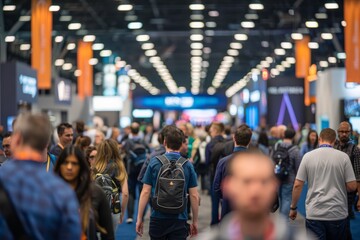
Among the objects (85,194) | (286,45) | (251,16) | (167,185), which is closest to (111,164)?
(167,185)

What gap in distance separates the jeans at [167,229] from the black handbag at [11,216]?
3.62 meters

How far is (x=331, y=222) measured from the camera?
808cm

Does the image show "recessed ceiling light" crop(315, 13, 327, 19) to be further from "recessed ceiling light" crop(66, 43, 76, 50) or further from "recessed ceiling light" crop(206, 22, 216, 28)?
"recessed ceiling light" crop(66, 43, 76, 50)

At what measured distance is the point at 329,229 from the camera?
26.6 feet

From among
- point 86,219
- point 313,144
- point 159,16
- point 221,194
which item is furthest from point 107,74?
point 86,219

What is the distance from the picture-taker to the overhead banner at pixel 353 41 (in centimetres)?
1692

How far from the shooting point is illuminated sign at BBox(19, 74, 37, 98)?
814 inches

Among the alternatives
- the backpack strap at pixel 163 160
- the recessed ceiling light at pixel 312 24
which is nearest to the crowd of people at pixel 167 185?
the backpack strap at pixel 163 160

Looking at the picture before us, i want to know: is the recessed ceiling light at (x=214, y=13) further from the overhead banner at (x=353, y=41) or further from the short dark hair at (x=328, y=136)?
the short dark hair at (x=328, y=136)

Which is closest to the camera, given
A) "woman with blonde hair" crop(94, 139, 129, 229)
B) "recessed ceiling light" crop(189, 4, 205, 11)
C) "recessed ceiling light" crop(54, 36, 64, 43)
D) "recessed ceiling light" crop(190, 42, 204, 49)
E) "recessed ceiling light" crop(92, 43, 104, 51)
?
"woman with blonde hair" crop(94, 139, 129, 229)

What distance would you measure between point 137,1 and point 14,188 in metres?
25.1

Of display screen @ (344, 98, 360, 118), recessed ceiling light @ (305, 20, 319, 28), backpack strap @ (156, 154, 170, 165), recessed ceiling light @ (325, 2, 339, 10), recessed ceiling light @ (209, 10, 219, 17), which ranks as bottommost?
backpack strap @ (156, 154, 170, 165)

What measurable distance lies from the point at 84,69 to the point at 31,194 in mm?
28877

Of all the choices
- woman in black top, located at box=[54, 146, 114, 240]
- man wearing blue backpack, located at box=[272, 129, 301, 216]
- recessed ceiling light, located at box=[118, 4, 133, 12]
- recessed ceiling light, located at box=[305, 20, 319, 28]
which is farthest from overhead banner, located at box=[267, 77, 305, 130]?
woman in black top, located at box=[54, 146, 114, 240]
